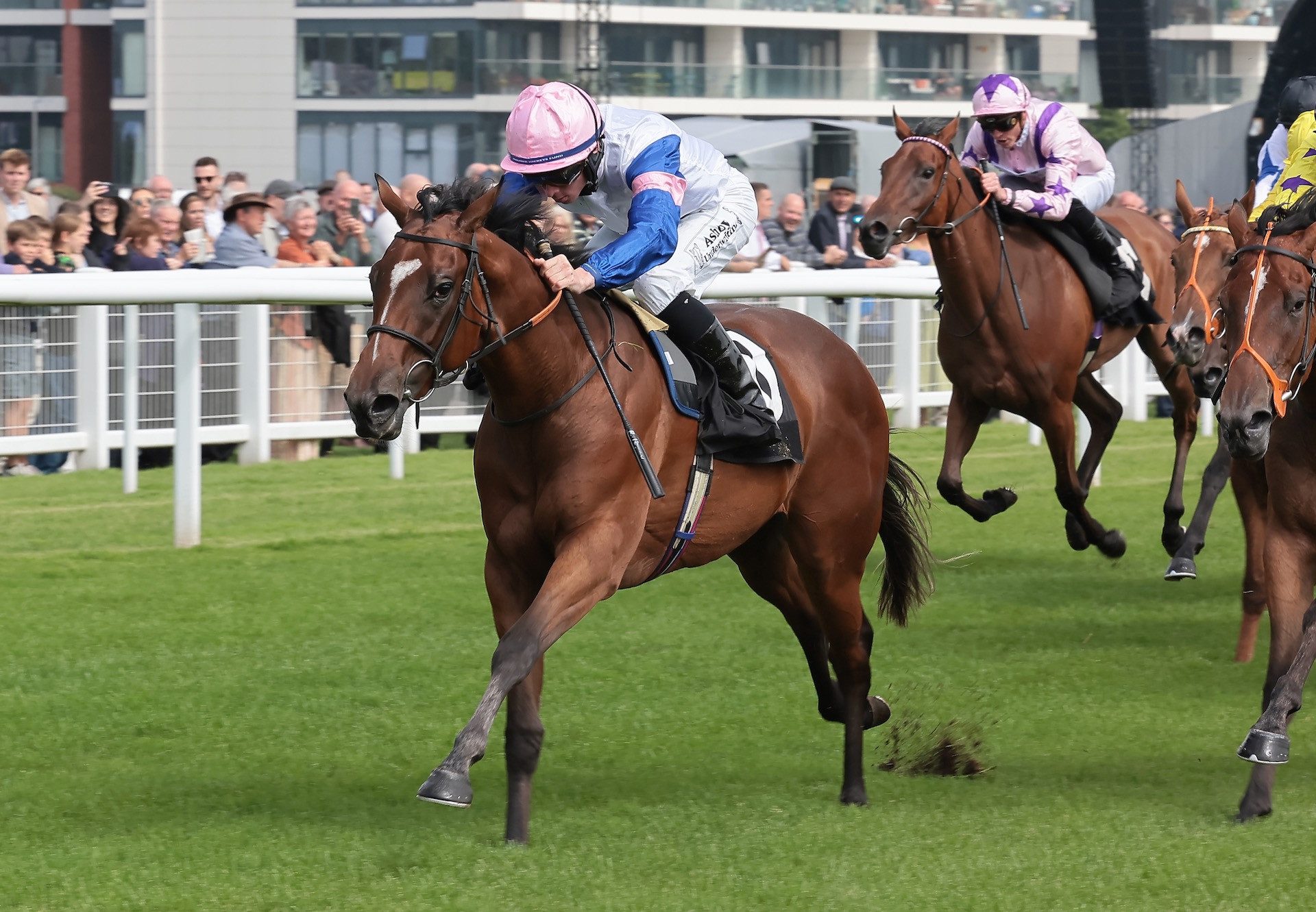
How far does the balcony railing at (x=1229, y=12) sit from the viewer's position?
4138 cm

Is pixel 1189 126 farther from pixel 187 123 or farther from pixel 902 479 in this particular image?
pixel 902 479

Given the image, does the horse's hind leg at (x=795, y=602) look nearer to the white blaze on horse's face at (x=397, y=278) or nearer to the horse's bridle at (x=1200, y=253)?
the white blaze on horse's face at (x=397, y=278)

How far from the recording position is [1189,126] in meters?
31.2

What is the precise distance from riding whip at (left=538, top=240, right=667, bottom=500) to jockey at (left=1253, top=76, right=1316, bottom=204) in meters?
2.76

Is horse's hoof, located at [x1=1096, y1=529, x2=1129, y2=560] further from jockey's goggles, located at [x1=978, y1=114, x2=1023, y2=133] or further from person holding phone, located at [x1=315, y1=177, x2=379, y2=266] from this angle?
person holding phone, located at [x1=315, y1=177, x2=379, y2=266]

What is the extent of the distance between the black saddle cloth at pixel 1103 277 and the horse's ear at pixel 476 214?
163 inches


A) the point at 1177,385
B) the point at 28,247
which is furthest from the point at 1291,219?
the point at 28,247

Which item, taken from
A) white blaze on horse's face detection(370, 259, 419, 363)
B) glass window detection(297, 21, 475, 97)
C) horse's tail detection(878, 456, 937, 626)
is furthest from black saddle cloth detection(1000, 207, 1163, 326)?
glass window detection(297, 21, 475, 97)

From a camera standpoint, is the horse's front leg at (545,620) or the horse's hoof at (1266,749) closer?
the horse's front leg at (545,620)

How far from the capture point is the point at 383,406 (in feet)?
11.6

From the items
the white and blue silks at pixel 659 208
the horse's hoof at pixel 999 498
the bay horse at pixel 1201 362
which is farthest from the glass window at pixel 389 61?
the white and blue silks at pixel 659 208

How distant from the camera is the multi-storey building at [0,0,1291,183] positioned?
38.5m

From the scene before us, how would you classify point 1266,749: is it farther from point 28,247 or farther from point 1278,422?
point 28,247

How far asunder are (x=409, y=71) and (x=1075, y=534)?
1296 inches
